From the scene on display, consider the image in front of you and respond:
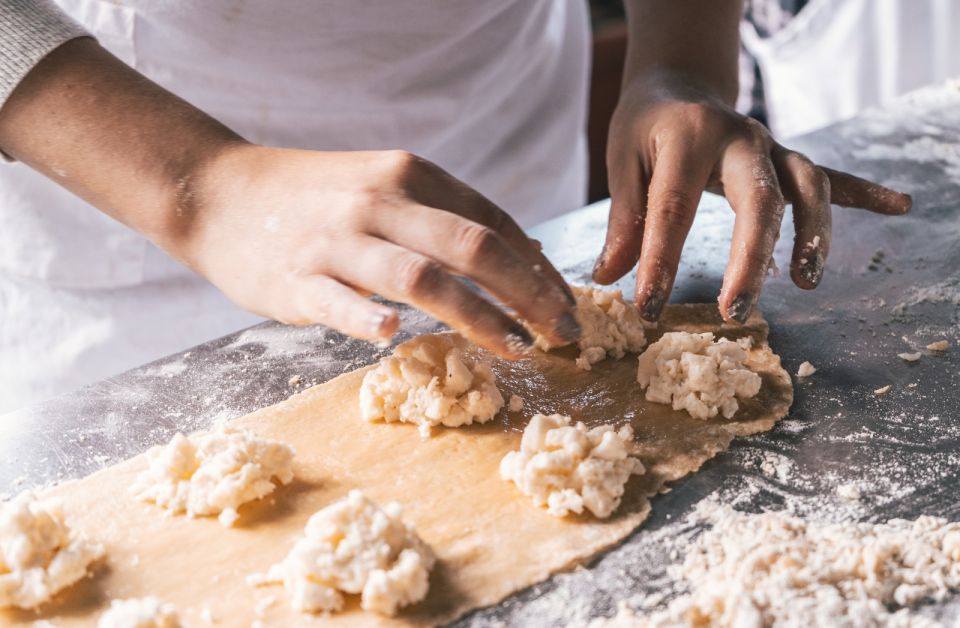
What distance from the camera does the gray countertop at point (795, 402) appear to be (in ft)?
→ 3.88

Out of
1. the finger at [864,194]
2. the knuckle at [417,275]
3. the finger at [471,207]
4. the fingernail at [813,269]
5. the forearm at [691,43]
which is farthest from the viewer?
the forearm at [691,43]

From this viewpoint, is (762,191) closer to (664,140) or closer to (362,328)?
(664,140)

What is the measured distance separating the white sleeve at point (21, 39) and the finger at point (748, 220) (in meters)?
1.04

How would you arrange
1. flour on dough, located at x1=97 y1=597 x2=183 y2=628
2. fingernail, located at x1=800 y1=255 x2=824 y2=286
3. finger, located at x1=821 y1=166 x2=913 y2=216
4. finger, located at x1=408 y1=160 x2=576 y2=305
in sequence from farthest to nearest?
finger, located at x1=821 y1=166 x2=913 y2=216 → fingernail, located at x1=800 y1=255 x2=824 y2=286 → finger, located at x1=408 y1=160 x2=576 y2=305 → flour on dough, located at x1=97 y1=597 x2=183 y2=628

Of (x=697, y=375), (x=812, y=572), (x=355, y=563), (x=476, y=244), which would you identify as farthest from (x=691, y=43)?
(x=355, y=563)

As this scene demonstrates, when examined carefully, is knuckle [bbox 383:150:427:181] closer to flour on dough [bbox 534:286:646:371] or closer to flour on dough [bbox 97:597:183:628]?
flour on dough [bbox 534:286:646:371]

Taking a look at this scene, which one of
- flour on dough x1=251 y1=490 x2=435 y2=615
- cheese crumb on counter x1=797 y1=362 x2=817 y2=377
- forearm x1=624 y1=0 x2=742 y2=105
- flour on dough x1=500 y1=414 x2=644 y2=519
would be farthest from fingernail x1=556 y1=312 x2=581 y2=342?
forearm x1=624 y1=0 x2=742 y2=105

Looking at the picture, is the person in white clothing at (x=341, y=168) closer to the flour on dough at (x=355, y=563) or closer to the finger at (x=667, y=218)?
the finger at (x=667, y=218)

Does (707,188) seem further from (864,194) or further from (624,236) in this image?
(864,194)

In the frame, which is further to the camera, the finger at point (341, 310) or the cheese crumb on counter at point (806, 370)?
the cheese crumb on counter at point (806, 370)

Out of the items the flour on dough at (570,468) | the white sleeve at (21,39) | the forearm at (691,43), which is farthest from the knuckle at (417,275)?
the forearm at (691,43)

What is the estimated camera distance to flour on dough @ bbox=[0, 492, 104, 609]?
1059 millimetres

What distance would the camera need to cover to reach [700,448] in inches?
51.7

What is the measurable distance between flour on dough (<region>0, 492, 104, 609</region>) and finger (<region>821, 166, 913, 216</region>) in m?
1.30
